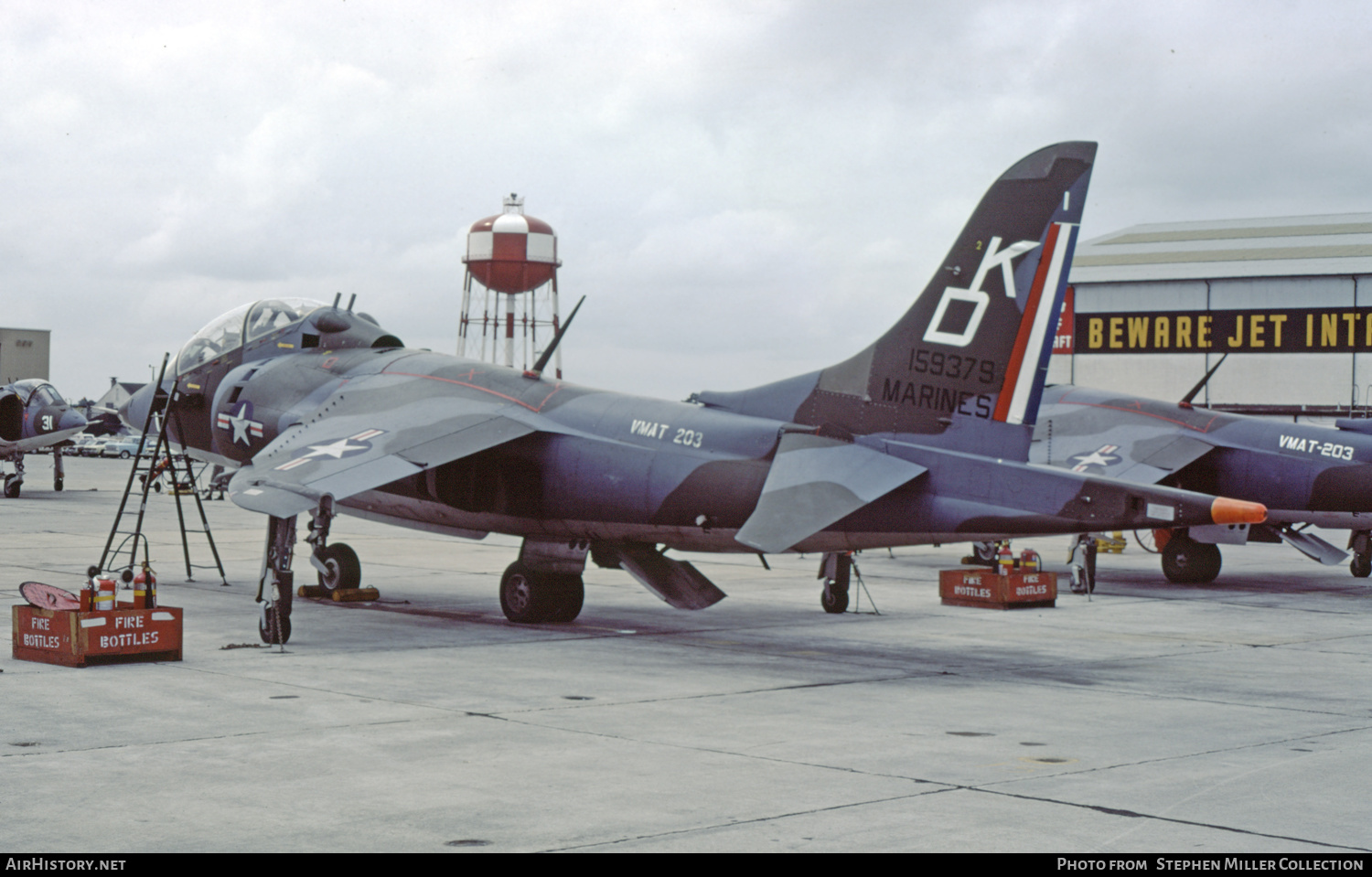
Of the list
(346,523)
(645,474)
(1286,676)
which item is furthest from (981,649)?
(346,523)

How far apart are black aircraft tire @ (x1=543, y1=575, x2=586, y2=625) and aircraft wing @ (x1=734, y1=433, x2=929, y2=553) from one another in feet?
12.2

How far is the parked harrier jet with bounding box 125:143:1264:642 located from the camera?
43.2 ft

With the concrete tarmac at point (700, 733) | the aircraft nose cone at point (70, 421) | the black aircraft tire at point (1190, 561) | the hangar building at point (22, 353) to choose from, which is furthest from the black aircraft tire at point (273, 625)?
the hangar building at point (22, 353)

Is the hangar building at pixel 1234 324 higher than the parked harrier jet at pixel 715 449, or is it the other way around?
the hangar building at pixel 1234 324

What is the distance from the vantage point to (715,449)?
1475 centimetres

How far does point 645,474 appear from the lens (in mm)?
15227

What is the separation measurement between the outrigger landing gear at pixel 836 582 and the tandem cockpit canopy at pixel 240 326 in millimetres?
8075

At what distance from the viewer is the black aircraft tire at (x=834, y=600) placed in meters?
19.0

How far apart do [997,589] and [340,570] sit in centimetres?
943

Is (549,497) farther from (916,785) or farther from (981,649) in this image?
(916,785)

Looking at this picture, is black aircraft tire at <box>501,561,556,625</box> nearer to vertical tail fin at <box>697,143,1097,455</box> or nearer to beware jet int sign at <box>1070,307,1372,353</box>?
vertical tail fin at <box>697,143,1097,455</box>

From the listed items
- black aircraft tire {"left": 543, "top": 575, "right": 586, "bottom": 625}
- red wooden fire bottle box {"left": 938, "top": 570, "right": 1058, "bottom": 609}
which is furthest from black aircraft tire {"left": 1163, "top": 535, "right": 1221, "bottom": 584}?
black aircraft tire {"left": 543, "top": 575, "right": 586, "bottom": 625}

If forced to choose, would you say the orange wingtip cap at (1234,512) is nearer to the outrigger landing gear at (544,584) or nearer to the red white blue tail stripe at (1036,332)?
the red white blue tail stripe at (1036,332)

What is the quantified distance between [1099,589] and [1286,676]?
382 inches
